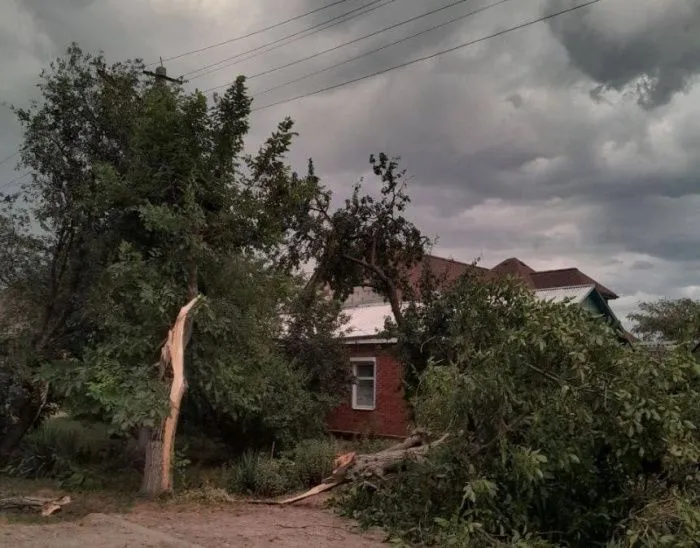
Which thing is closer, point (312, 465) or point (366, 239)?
point (312, 465)

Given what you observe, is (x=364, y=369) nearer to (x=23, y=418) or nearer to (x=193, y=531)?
(x=23, y=418)

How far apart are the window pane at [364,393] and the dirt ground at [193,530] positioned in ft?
34.0

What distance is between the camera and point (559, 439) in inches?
267

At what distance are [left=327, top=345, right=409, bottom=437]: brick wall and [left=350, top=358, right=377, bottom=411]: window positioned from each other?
5.1 inches

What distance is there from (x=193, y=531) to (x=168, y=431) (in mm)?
2602

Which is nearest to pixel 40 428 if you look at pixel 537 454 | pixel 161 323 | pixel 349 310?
pixel 161 323

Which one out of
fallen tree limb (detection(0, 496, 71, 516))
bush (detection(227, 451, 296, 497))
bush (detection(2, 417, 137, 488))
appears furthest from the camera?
bush (detection(2, 417, 137, 488))

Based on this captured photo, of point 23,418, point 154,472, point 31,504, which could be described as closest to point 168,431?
point 154,472

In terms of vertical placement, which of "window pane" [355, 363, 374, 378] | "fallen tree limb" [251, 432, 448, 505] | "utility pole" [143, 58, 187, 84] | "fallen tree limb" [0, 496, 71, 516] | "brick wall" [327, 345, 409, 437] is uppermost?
"utility pole" [143, 58, 187, 84]

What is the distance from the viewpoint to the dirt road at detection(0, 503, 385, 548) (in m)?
6.59

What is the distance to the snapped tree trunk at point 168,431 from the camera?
945 centimetres

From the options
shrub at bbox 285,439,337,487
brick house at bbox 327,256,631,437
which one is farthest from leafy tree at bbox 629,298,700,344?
shrub at bbox 285,439,337,487

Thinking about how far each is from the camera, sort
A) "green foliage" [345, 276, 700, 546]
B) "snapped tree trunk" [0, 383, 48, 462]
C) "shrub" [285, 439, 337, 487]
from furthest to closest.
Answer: "snapped tree trunk" [0, 383, 48, 462] → "shrub" [285, 439, 337, 487] → "green foliage" [345, 276, 700, 546]

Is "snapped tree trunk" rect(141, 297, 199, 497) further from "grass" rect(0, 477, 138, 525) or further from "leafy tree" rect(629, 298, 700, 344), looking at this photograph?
"leafy tree" rect(629, 298, 700, 344)
